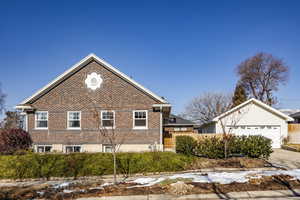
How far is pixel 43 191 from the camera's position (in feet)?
24.6

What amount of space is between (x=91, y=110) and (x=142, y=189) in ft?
35.0

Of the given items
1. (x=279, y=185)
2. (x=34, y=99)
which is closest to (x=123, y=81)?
(x=34, y=99)

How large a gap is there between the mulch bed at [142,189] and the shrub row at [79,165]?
1671mm

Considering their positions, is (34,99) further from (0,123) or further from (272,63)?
(272,63)

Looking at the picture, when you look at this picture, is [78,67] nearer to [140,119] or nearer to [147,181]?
[140,119]

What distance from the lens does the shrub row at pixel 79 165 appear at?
955cm

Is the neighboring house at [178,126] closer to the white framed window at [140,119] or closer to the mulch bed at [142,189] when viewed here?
the white framed window at [140,119]

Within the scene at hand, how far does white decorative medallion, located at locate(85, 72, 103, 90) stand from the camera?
16.9 metres

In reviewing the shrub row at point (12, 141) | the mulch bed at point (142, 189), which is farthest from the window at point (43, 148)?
the mulch bed at point (142, 189)

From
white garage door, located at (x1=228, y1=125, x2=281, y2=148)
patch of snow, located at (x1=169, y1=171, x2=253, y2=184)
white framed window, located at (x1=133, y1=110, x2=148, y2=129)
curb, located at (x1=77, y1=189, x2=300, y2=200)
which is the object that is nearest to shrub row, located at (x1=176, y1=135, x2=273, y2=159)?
patch of snow, located at (x1=169, y1=171, x2=253, y2=184)

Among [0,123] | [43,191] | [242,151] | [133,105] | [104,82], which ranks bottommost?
[43,191]

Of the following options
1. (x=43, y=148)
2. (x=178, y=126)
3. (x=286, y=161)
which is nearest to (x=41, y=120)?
(x=43, y=148)

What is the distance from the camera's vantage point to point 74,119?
1680 cm

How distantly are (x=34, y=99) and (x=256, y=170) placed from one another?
16.6 meters
